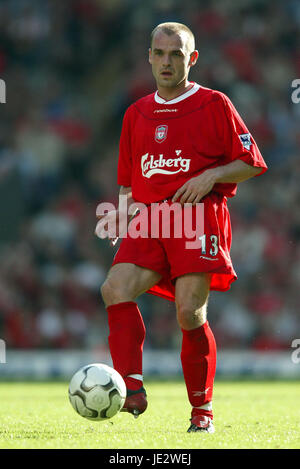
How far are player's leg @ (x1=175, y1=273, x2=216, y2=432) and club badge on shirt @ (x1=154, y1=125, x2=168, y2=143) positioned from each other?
0.77m

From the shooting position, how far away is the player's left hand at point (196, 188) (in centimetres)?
453

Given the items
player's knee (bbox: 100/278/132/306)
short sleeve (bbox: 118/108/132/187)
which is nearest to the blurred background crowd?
short sleeve (bbox: 118/108/132/187)

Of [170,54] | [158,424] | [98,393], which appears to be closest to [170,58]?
[170,54]

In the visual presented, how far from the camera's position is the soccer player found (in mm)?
4527

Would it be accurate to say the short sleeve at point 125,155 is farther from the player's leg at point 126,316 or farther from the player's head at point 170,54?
the player's leg at point 126,316

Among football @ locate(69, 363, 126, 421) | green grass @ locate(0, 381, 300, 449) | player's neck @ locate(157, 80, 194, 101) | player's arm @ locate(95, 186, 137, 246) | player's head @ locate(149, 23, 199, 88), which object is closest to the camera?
green grass @ locate(0, 381, 300, 449)

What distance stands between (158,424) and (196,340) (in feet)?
1.96

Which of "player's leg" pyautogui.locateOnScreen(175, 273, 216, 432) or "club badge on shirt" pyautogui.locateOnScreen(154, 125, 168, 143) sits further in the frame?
"club badge on shirt" pyautogui.locateOnScreen(154, 125, 168, 143)

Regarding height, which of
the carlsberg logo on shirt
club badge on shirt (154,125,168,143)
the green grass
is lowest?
the green grass

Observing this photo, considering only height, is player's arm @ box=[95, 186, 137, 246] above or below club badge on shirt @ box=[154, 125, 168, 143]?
below

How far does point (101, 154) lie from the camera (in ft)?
46.6

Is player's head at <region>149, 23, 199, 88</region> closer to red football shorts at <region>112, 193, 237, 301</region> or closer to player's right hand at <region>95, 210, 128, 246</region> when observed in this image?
red football shorts at <region>112, 193, 237, 301</region>

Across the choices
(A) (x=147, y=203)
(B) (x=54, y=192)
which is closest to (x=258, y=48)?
(B) (x=54, y=192)

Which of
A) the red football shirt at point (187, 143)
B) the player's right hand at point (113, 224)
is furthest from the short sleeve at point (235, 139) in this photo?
the player's right hand at point (113, 224)
